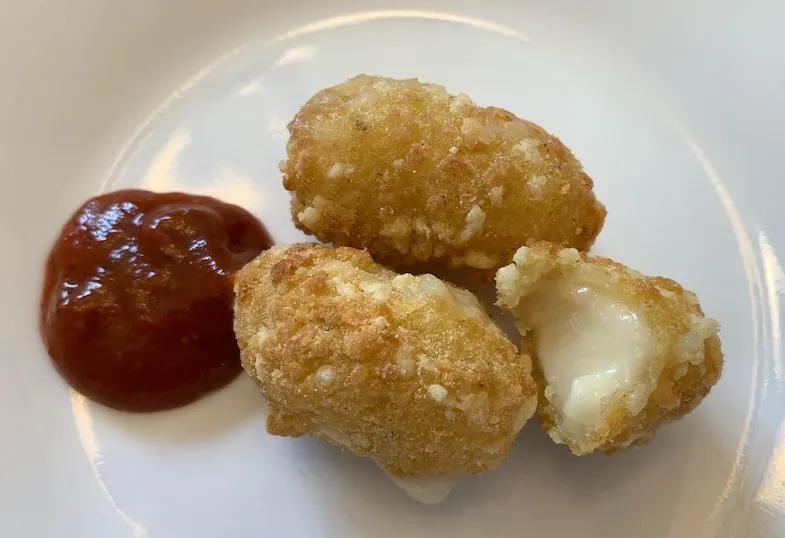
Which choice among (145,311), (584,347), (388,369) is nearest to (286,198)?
(145,311)

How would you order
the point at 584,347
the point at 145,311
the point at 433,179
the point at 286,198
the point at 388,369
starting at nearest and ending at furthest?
the point at 388,369 → the point at 584,347 → the point at 433,179 → the point at 145,311 → the point at 286,198

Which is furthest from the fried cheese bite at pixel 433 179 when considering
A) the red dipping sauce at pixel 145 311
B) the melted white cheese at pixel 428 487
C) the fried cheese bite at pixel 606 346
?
the melted white cheese at pixel 428 487

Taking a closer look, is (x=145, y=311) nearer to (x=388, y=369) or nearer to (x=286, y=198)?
(x=286, y=198)

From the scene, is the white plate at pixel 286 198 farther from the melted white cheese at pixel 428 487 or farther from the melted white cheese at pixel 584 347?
the melted white cheese at pixel 584 347

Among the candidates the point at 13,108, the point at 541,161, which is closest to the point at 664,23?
the point at 541,161

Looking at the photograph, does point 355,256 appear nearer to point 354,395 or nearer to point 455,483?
point 354,395

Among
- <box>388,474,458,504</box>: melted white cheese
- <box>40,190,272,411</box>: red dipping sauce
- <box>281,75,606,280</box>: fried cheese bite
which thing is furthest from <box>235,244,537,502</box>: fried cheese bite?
<box>40,190,272,411</box>: red dipping sauce
